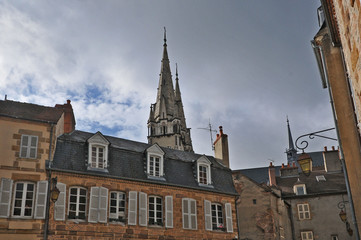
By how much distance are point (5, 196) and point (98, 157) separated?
4.64 m

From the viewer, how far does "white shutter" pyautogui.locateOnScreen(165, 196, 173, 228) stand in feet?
64.7

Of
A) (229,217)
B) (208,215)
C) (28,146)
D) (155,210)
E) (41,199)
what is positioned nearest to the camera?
(41,199)

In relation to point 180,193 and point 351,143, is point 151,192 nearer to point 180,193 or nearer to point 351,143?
point 180,193

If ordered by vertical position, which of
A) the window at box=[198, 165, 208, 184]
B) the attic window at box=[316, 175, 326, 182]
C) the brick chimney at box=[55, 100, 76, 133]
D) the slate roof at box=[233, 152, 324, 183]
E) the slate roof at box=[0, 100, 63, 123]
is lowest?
the window at box=[198, 165, 208, 184]

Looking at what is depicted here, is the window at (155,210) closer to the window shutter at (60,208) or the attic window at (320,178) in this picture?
the window shutter at (60,208)

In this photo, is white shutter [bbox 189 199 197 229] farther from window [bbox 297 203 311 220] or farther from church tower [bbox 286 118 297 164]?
church tower [bbox 286 118 297 164]

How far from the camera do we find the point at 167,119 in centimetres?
6919

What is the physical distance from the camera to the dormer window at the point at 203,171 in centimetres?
2214

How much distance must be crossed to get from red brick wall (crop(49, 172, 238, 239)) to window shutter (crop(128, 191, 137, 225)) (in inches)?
8.6

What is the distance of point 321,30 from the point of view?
42.0 ft

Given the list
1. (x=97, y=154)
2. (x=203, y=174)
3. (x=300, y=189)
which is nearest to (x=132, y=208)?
(x=97, y=154)

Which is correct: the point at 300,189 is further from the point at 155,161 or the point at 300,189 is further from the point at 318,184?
the point at 155,161

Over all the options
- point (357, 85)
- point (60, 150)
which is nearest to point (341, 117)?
point (357, 85)

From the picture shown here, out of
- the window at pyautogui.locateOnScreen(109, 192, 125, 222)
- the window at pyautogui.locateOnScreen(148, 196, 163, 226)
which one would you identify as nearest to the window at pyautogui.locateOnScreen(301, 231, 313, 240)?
the window at pyautogui.locateOnScreen(148, 196, 163, 226)
